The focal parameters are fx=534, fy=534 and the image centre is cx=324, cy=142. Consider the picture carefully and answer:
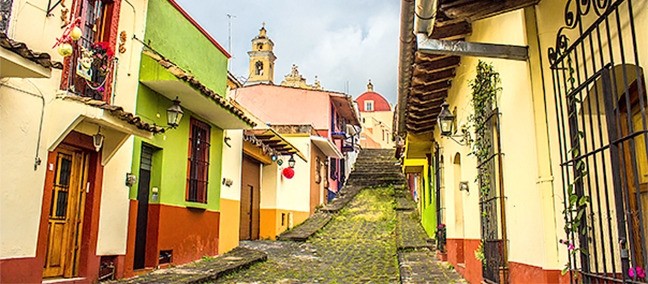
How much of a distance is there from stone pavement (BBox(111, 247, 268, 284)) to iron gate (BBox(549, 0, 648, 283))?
668 centimetres

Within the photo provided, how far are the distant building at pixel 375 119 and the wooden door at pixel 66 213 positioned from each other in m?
40.8

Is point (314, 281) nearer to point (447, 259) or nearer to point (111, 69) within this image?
point (447, 259)

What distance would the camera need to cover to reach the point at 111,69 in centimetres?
885

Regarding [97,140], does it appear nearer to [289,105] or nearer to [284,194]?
[284,194]

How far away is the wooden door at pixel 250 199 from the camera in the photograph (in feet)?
58.1

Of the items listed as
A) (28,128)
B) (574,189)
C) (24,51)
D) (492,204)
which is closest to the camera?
(574,189)

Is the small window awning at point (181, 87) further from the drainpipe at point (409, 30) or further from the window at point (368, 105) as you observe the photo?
Answer: the window at point (368, 105)

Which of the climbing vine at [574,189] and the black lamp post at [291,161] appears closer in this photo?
the climbing vine at [574,189]

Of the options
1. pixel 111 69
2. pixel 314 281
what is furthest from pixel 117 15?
pixel 314 281

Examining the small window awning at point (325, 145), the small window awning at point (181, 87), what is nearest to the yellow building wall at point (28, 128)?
the small window awning at point (181, 87)

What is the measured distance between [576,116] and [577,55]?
1.50ft

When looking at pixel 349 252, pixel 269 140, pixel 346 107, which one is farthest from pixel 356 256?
pixel 346 107

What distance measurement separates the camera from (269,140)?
17625 millimetres

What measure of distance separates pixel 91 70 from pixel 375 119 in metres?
47.8
